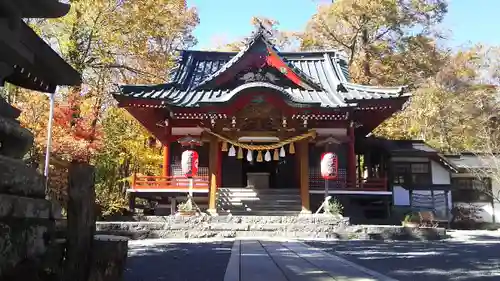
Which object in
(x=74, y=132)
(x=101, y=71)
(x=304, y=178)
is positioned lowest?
(x=304, y=178)

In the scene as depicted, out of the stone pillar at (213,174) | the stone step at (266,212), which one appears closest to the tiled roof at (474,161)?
the stone step at (266,212)

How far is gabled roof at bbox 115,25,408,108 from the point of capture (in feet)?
51.8

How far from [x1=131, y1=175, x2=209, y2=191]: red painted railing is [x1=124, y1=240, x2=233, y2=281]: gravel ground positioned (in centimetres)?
710

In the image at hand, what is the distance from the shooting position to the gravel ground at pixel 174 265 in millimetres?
5562

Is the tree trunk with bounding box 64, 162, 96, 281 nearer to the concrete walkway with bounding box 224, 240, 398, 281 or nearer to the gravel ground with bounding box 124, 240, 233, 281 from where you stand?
the gravel ground with bounding box 124, 240, 233, 281

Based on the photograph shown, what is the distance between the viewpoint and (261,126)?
53.6ft

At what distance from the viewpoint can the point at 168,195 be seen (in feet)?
54.2

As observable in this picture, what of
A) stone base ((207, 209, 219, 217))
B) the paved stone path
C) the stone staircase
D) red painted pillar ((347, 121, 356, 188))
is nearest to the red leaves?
stone base ((207, 209, 219, 217))

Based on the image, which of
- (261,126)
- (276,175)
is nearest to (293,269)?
(261,126)

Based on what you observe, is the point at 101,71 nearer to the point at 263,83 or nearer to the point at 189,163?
the point at 189,163

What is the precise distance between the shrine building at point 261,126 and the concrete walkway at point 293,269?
7.78 m

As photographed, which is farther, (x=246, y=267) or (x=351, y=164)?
(x=351, y=164)

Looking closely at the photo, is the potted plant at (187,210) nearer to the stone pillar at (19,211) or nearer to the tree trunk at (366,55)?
the stone pillar at (19,211)

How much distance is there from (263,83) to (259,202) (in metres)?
4.64
